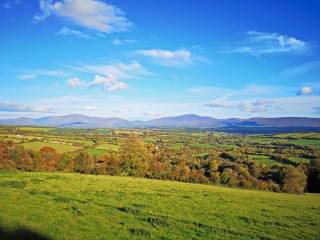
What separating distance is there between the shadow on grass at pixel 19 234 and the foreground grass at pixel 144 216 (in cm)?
4

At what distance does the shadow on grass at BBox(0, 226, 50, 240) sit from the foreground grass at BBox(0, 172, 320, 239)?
0.04 metres

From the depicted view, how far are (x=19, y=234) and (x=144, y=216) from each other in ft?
24.8

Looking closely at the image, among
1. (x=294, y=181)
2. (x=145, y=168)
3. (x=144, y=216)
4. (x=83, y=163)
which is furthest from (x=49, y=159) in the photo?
(x=144, y=216)

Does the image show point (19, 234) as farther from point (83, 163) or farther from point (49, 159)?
point (49, 159)

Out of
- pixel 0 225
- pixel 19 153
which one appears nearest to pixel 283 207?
pixel 0 225

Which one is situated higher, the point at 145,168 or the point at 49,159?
the point at 49,159

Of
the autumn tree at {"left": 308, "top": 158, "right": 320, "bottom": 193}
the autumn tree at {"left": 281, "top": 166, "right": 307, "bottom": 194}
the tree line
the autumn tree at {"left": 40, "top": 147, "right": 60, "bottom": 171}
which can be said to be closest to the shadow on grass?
the autumn tree at {"left": 281, "top": 166, "right": 307, "bottom": 194}

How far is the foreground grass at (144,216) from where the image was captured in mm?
15398

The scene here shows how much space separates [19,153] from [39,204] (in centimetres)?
5419

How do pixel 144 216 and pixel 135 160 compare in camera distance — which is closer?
pixel 144 216

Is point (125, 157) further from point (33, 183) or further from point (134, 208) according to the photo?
point (134, 208)

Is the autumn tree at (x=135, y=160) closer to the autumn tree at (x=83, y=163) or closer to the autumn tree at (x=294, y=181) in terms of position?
the autumn tree at (x=83, y=163)

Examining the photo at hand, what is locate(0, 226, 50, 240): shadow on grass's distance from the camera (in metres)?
13.1

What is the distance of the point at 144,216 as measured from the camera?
1912 cm
